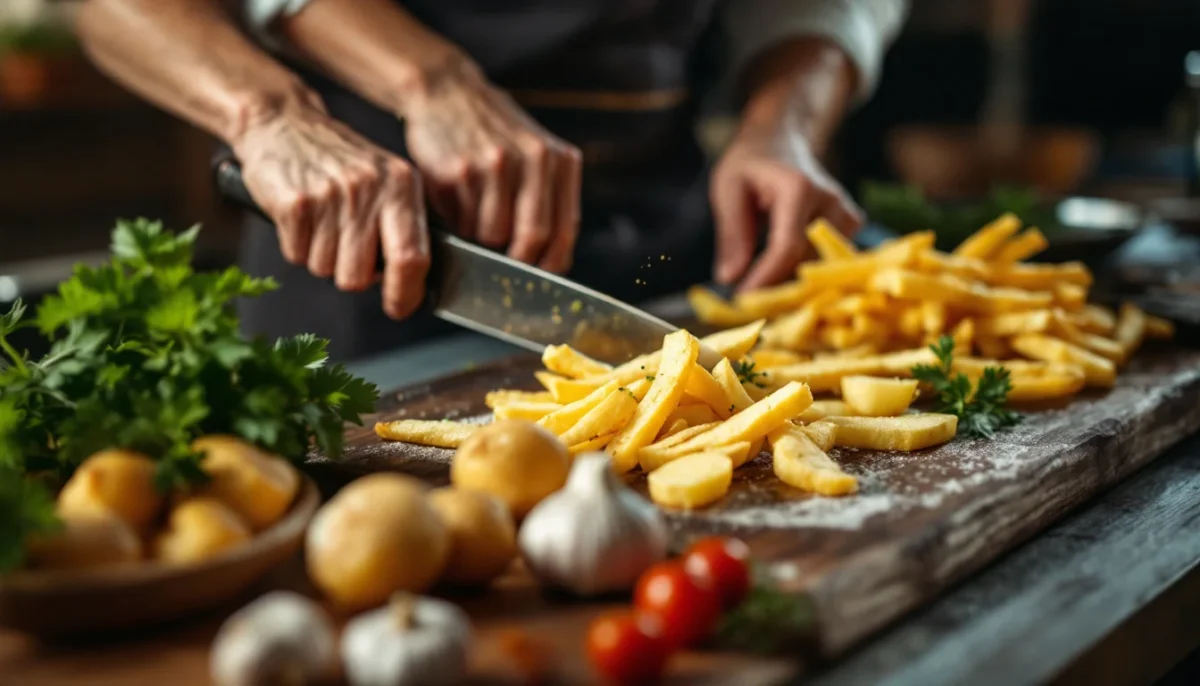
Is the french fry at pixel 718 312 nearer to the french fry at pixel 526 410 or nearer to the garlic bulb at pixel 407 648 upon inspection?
the french fry at pixel 526 410

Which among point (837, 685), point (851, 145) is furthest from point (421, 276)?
point (851, 145)

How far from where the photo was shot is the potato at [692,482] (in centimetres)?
177

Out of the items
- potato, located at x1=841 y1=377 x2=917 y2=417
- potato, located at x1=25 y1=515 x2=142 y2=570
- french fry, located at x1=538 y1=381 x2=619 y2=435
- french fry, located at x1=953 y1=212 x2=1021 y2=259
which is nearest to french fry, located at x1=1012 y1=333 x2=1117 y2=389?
french fry, located at x1=953 y1=212 x2=1021 y2=259

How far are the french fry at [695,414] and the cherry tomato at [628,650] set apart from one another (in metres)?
0.79

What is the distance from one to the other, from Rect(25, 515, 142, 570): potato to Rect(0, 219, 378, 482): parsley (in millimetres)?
183

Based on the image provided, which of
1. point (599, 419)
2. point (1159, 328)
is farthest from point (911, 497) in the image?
point (1159, 328)

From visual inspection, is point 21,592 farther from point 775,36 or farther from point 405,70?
point 775,36

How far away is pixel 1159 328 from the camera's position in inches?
114

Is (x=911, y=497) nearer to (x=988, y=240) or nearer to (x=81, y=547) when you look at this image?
(x=81, y=547)

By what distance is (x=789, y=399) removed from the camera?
189cm

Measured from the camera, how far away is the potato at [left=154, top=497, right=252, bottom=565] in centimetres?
141

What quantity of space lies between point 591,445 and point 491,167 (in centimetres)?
91

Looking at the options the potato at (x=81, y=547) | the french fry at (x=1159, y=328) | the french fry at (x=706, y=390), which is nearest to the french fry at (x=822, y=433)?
the french fry at (x=706, y=390)

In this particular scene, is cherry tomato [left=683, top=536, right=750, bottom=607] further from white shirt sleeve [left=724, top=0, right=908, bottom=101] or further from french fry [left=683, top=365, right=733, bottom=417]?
white shirt sleeve [left=724, top=0, right=908, bottom=101]
